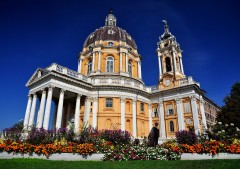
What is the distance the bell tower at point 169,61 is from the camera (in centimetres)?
3189

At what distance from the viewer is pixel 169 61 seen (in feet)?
117

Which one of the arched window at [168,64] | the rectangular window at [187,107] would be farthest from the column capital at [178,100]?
the arched window at [168,64]

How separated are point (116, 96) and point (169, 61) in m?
14.4

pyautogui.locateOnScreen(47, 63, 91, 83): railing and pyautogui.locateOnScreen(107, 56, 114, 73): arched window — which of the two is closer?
pyautogui.locateOnScreen(47, 63, 91, 83): railing

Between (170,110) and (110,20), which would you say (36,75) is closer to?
(170,110)

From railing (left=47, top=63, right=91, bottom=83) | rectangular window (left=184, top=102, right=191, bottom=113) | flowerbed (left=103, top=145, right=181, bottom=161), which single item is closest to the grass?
flowerbed (left=103, top=145, right=181, bottom=161)

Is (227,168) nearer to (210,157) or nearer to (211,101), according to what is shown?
(210,157)

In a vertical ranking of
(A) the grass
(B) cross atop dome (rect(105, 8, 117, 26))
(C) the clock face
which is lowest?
(A) the grass

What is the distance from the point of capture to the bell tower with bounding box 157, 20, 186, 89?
105 ft

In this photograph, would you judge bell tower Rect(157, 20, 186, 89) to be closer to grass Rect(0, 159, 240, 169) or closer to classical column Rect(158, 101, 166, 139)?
classical column Rect(158, 101, 166, 139)

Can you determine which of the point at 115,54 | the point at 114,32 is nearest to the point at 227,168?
the point at 115,54

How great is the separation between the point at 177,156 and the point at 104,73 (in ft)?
77.6

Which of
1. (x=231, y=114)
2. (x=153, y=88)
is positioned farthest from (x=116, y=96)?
(x=231, y=114)

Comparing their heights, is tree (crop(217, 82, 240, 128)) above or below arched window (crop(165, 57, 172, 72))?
below
